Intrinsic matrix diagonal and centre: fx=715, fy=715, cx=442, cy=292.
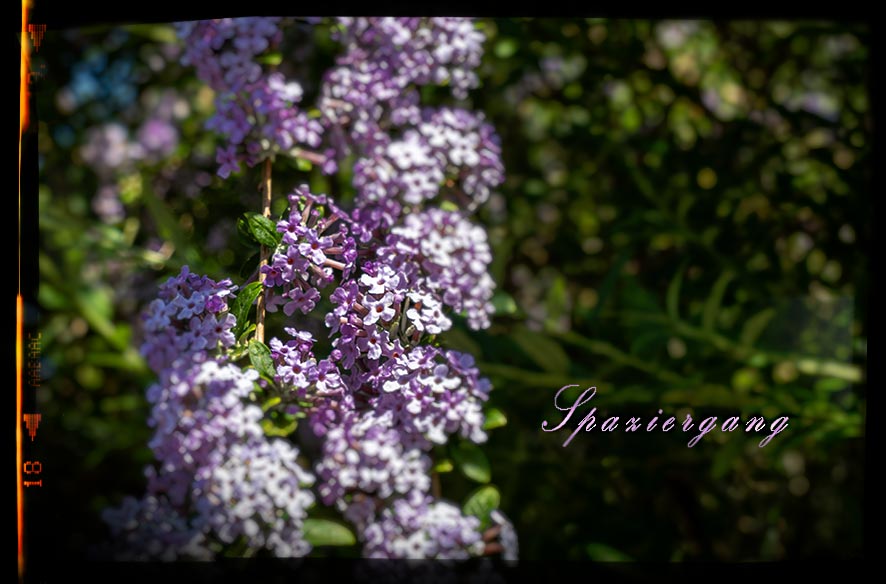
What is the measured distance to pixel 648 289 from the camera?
4.58 feet

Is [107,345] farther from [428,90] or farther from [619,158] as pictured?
[619,158]

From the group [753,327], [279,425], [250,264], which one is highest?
[250,264]

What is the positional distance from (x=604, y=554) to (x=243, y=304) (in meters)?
0.67

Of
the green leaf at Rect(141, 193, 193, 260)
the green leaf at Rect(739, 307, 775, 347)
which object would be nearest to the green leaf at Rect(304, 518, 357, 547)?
the green leaf at Rect(141, 193, 193, 260)

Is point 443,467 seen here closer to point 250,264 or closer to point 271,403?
point 271,403

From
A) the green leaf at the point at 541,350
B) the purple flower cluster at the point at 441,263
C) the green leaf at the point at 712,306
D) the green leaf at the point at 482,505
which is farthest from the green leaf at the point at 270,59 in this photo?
the green leaf at the point at 712,306

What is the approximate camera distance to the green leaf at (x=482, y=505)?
1009 millimetres

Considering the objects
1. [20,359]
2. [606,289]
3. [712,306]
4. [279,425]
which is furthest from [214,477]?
[712,306]

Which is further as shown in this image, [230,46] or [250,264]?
[230,46]

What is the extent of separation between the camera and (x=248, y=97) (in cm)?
101

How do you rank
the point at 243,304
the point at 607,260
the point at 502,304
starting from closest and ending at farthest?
the point at 243,304, the point at 502,304, the point at 607,260

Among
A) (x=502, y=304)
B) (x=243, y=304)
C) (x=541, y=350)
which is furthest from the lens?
(x=541, y=350)

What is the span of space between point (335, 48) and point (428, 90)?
0.19 meters

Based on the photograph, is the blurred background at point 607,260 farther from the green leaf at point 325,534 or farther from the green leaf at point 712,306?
the green leaf at point 325,534
